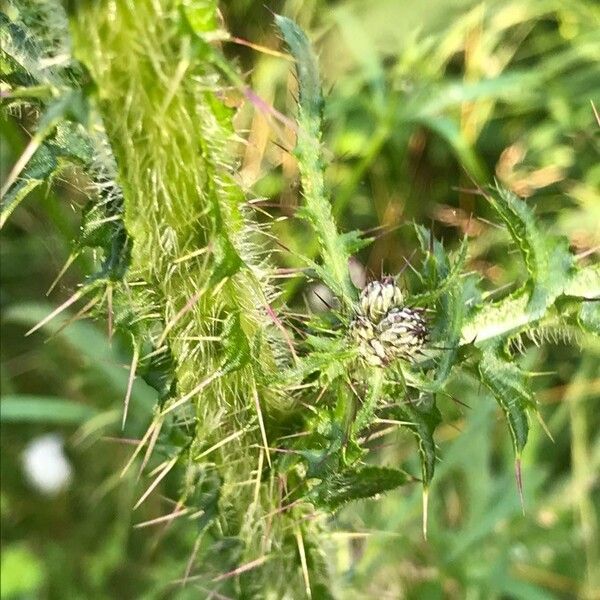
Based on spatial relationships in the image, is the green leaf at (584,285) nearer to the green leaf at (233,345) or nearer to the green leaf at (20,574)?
the green leaf at (233,345)

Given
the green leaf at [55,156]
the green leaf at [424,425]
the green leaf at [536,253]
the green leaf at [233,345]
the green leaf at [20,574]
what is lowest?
the green leaf at [20,574]

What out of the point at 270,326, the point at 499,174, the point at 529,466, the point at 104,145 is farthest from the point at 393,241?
the point at 104,145

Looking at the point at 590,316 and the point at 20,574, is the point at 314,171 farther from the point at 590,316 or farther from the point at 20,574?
the point at 20,574

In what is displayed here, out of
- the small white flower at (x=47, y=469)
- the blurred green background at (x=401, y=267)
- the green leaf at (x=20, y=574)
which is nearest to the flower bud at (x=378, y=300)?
the blurred green background at (x=401, y=267)

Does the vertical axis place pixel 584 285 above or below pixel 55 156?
below

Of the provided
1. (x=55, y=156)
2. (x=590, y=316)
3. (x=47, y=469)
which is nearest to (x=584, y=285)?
(x=590, y=316)

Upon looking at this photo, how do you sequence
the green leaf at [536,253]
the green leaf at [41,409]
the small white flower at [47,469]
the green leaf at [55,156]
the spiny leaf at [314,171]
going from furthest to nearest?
the small white flower at [47,469] < the green leaf at [41,409] < the green leaf at [536,253] < the spiny leaf at [314,171] < the green leaf at [55,156]
